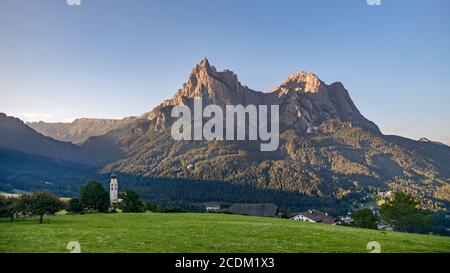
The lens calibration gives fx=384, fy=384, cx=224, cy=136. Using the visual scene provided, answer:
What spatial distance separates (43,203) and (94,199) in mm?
19748

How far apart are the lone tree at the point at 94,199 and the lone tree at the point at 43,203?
18.0 m

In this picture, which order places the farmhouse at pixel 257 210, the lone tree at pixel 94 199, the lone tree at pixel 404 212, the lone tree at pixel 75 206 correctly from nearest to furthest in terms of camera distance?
the lone tree at pixel 404 212 < the lone tree at pixel 75 206 < the lone tree at pixel 94 199 < the farmhouse at pixel 257 210

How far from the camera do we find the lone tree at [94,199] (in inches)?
2311

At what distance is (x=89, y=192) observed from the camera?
193 ft

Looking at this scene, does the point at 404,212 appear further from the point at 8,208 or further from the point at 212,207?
the point at 212,207

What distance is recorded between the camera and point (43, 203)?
129 feet

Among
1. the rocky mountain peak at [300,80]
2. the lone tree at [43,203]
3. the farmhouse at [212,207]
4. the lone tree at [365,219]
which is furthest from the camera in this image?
the farmhouse at [212,207]

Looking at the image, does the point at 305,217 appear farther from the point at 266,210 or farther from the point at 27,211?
the point at 27,211

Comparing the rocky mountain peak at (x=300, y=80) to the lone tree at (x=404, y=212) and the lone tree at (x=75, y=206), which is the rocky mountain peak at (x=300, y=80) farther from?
the lone tree at (x=75, y=206)

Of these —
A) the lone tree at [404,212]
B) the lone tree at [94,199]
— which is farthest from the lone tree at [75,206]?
the lone tree at [404,212]

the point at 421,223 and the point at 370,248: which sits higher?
the point at 370,248
